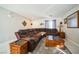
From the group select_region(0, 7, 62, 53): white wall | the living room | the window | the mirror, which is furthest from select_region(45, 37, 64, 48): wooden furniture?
select_region(0, 7, 62, 53): white wall

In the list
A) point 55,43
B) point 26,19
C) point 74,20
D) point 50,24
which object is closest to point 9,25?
point 26,19

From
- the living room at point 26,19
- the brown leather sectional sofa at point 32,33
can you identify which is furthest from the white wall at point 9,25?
the brown leather sectional sofa at point 32,33

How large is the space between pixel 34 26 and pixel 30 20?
0.85 feet

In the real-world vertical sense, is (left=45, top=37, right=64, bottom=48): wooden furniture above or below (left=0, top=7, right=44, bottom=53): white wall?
below

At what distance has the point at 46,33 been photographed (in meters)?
3.77

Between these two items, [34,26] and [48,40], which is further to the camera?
[48,40]

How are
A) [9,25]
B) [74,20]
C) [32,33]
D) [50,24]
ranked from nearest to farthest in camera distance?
[9,25]
[50,24]
[32,33]
[74,20]

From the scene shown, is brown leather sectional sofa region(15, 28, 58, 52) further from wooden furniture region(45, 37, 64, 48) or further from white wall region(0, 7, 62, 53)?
wooden furniture region(45, 37, 64, 48)

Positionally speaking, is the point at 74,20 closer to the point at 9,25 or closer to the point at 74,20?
the point at 74,20

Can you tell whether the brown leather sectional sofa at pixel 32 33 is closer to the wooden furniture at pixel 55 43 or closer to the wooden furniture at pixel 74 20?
the wooden furniture at pixel 55 43

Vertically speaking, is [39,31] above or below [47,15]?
below
